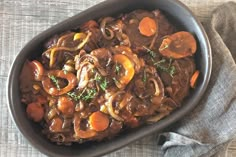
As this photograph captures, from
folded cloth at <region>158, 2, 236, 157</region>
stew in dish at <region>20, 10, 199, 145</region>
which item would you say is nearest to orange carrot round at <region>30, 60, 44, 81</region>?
stew in dish at <region>20, 10, 199, 145</region>

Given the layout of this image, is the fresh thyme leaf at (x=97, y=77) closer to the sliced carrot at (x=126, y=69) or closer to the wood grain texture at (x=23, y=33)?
the sliced carrot at (x=126, y=69)

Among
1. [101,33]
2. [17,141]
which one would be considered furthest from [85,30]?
[17,141]

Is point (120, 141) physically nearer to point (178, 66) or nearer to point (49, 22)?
point (178, 66)

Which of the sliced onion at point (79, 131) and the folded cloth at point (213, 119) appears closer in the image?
the sliced onion at point (79, 131)

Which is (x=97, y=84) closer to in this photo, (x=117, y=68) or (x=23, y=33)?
(x=117, y=68)

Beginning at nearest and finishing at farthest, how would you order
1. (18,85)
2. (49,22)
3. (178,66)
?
(18,85), (178,66), (49,22)

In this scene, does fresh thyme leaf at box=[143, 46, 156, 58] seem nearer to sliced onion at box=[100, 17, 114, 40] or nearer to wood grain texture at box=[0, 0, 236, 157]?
sliced onion at box=[100, 17, 114, 40]

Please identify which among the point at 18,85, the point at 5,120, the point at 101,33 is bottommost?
the point at 5,120

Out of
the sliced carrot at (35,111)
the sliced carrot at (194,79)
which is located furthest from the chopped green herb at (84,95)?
the sliced carrot at (194,79)
